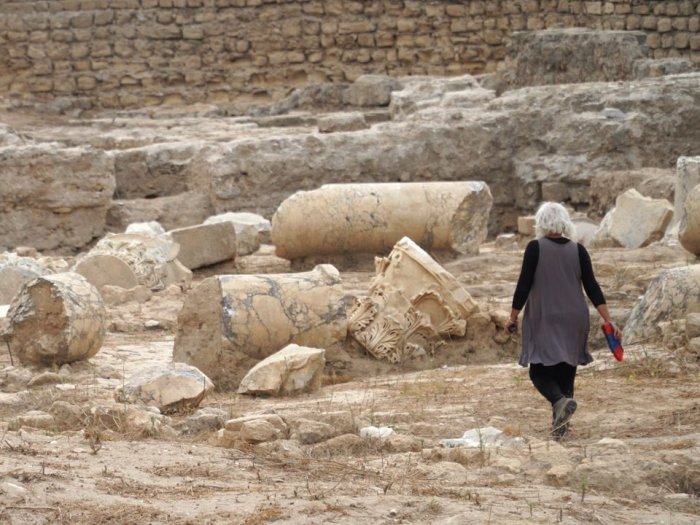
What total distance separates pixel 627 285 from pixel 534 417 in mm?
3716

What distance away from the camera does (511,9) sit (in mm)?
24578

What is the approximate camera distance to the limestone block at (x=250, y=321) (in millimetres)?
9086

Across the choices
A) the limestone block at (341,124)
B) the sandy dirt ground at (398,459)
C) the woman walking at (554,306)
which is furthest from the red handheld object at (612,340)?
the limestone block at (341,124)

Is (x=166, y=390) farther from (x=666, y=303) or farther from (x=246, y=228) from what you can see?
(x=246, y=228)

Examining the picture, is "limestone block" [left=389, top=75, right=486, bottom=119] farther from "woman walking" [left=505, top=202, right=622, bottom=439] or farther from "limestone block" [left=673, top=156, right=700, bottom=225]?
"woman walking" [left=505, top=202, right=622, bottom=439]

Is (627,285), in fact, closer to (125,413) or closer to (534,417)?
(534,417)

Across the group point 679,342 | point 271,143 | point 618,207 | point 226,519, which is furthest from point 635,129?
point 226,519

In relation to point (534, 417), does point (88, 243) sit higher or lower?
lower

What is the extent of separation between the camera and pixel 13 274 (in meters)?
11.3

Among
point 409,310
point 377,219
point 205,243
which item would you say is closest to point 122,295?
point 205,243

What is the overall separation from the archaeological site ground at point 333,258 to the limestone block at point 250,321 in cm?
2

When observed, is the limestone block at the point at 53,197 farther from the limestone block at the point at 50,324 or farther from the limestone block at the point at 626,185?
the limestone block at the point at 50,324

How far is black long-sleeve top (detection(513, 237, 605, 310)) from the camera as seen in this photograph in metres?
7.27

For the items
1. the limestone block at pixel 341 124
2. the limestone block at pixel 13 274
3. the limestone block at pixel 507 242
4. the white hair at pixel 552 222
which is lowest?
the limestone block at pixel 507 242
